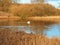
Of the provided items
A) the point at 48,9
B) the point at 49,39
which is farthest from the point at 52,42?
the point at 48,9

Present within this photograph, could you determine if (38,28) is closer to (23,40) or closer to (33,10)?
(23,40)

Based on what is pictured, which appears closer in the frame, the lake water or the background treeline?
the background treeline

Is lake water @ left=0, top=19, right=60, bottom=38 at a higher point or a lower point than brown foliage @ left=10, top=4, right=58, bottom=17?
higher

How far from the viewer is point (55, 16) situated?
24438 mm

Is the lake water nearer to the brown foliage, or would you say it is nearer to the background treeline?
the background treeline

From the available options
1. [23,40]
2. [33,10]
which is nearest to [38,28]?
[23,40]

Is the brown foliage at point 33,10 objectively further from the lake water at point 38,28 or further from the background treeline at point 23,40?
the background treeline at point 23,40

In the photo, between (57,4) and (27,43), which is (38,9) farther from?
(27,43)

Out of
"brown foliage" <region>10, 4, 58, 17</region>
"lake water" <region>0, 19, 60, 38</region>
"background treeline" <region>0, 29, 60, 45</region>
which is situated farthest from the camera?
"brown foliage" <region>10, 4, 58, 17</region>

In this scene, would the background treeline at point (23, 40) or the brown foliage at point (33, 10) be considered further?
the brown foliage at point (33, 10)

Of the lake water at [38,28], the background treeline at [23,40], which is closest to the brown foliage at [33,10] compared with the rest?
the lake water at [38,28]


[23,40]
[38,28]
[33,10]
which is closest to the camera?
[23,40]

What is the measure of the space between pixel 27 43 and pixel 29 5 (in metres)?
18.1

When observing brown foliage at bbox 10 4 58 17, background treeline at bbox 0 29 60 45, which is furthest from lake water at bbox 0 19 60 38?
brown foliage at bbox 10 4 58 17
